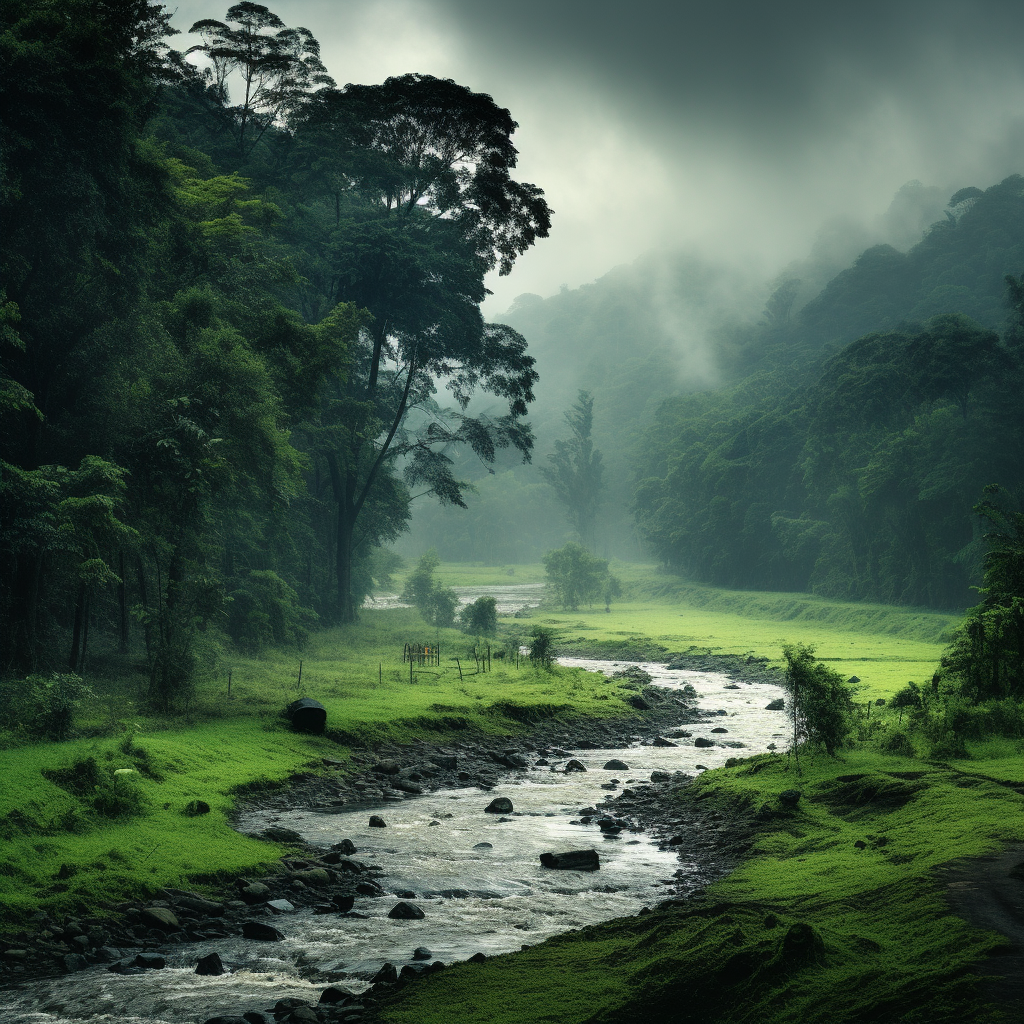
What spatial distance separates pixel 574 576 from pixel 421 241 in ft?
148

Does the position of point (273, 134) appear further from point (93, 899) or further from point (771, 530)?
point (771, 530)

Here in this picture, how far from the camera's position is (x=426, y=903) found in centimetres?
1128

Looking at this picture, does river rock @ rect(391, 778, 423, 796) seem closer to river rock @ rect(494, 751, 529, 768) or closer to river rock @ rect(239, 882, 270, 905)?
river rock @ rect(494, 751, 529, 768)

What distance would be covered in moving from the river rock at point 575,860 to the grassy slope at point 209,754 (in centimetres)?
432

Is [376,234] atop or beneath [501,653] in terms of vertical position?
atop

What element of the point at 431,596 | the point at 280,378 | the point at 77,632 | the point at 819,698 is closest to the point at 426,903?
the point at 819,698

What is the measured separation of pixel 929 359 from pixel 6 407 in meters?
51.1

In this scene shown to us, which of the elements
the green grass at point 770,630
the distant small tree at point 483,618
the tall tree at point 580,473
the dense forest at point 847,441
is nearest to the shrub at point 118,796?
the green grass at point 770,630

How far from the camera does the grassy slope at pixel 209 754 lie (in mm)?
11016

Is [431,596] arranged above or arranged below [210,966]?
above

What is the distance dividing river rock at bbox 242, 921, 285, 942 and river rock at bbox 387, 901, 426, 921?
4.67ft

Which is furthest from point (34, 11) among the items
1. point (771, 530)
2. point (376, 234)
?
point (771, 530)

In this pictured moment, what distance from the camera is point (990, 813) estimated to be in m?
Answer: 10.9

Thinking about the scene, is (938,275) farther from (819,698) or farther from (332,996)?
(332,996)
